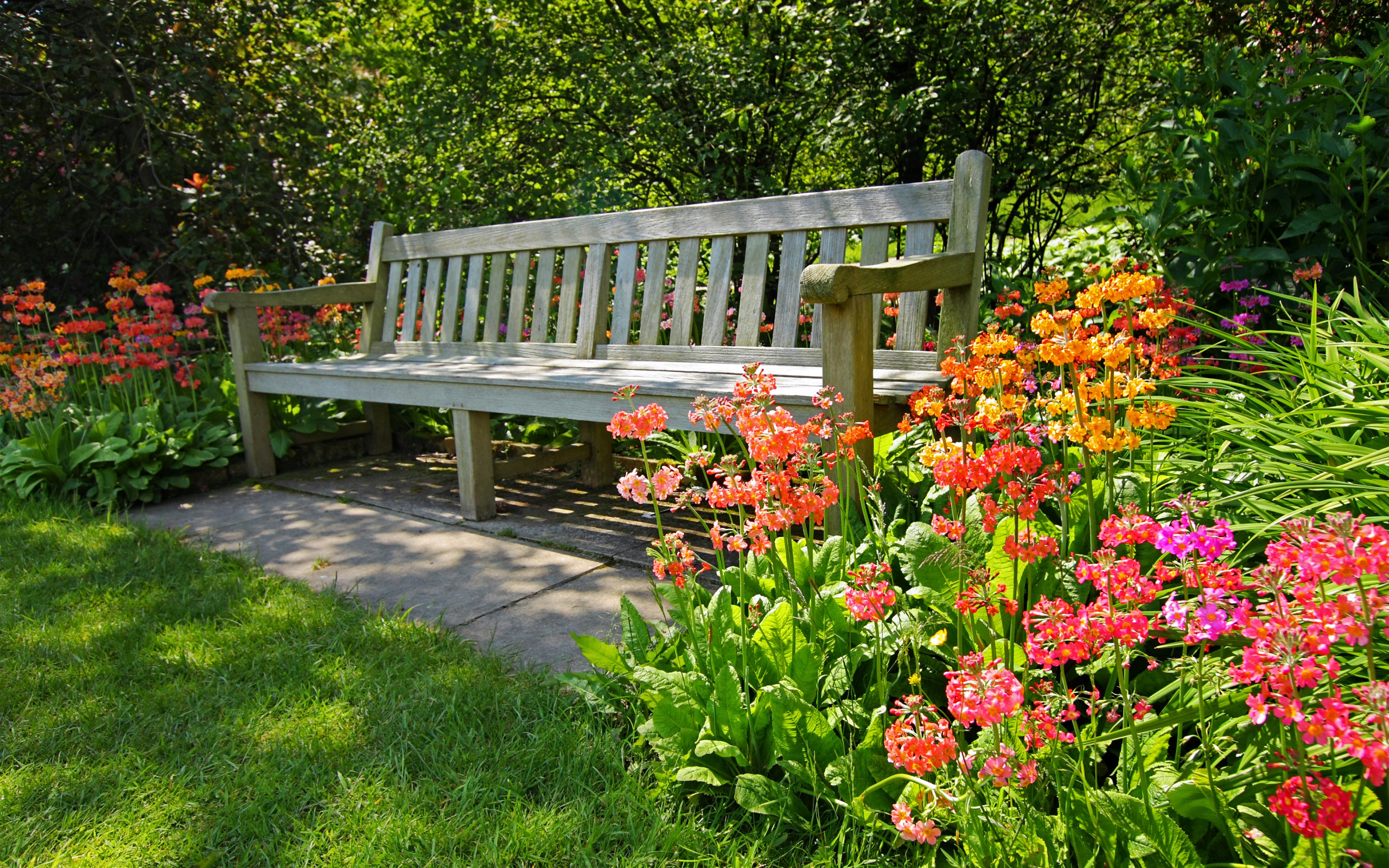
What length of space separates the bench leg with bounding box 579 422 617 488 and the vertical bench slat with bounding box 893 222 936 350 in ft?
5.14

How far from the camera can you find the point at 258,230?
5855 mm

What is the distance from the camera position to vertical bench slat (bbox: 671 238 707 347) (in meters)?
3.55

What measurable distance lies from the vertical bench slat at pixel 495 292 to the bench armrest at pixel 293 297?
82 cm

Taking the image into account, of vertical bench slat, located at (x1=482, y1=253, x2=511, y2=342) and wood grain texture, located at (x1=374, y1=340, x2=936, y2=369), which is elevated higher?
vertical bench slat, located at (x1=482, y1=253, x2=511, y2=342)

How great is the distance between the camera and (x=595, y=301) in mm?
3865

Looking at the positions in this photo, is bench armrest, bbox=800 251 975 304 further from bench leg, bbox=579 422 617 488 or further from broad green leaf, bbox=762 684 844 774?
bench leg, bbox=579 422 617 488

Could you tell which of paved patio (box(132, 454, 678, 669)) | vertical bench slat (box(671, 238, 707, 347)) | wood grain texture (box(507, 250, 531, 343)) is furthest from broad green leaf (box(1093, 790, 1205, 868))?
wood grain texture (box(507, 250, 531, 343))

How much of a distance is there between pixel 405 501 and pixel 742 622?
8.35 feet

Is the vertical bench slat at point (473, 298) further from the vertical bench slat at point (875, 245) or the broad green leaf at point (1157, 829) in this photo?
the broad green leaf at point (1157, 829)

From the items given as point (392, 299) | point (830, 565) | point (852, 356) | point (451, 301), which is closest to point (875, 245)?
point (852, 356)

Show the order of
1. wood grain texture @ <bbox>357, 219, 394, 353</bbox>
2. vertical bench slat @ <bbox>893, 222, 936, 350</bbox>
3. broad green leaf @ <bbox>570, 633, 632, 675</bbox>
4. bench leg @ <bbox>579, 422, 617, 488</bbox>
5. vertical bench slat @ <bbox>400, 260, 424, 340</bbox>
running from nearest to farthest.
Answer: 1. broad green leaf @ <bbox>570, 633, 632, 675</bbox>
2. vertical bench slat @ <bbox>893, 222, 936, 350</bbox>
3. bench leg @ <bbox>579, 422, 617, 488</bbox>
4. vertical bench slat @ <bbox>400, 260, 424, 340</bbox>
5. wood grain texture @ <bbox>357, 219, 394, 353</bbox>

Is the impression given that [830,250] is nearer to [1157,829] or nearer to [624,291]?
[624,291]

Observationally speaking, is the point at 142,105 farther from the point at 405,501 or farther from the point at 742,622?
the point at 742,622

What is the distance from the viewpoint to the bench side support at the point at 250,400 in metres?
4.29
